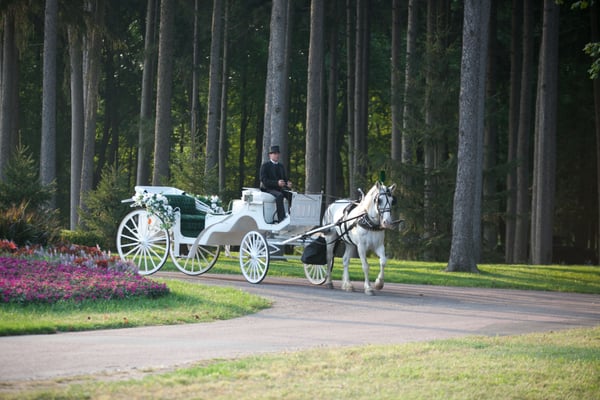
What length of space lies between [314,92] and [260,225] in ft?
37.4

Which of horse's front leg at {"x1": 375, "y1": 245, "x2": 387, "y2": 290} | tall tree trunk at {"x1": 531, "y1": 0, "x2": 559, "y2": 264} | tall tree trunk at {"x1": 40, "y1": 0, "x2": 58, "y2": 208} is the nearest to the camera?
horse's front leg at {"x1": 375, "y1": 245, "x2": 387, "y2": 290}

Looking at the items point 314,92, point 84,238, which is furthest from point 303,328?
point 314,92

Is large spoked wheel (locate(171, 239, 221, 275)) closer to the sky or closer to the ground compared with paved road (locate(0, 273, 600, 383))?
closer to the sky

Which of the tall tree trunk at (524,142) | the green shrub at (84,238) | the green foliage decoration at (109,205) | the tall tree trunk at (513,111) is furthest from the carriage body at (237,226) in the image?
the tall tree trunk at (513,111)

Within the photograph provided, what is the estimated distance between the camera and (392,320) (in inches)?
521

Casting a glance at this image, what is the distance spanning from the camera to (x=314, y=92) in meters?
29.0

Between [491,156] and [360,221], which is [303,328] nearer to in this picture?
[360,221]

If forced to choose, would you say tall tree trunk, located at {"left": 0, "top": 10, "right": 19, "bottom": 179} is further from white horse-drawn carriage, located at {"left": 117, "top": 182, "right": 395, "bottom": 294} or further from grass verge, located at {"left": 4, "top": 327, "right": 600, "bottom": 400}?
grass verge, located at {"left": 4, "top": 327, "right": 600, "bottom": 400}

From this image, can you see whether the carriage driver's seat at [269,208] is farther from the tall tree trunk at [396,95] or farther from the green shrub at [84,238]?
the tall tree trunk at [396,95]

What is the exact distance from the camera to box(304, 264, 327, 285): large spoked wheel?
18.9m

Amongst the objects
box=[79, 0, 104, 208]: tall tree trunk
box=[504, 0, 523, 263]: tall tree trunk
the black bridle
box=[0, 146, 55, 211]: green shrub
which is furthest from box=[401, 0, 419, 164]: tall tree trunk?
the black bridle

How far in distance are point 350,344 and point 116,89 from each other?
43286 mm

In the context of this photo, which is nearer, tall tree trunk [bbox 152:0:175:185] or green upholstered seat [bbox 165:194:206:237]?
green upholstered seat [bbox 165:194:206:237]

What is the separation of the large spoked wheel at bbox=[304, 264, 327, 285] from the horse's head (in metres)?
2.43
